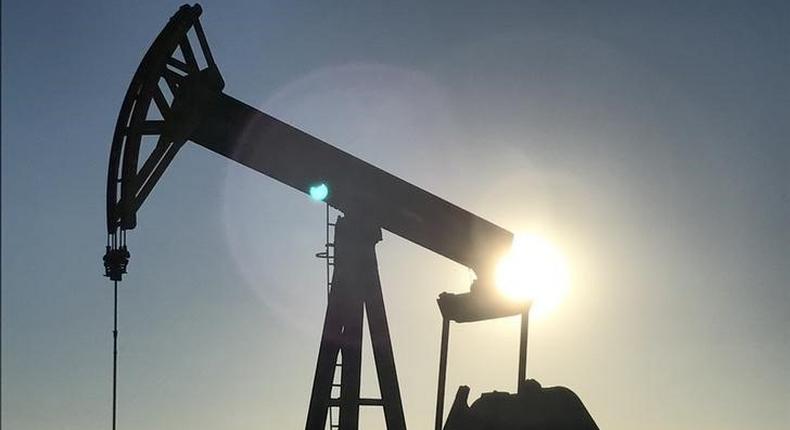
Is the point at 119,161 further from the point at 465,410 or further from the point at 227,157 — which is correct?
the point at 465,410

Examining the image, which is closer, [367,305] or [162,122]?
[162,122]

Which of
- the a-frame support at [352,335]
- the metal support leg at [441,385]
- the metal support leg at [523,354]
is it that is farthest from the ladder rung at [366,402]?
the metal support leg at [523,354]

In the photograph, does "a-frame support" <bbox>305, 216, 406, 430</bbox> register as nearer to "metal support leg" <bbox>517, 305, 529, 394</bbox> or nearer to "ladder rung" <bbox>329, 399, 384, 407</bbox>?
"ladder rung" <bbox>329, 399, 384, 407</bbox>

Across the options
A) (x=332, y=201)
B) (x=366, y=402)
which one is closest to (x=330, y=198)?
(x=332, y=201)

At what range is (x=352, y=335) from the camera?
13508 mm

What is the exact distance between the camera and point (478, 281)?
13703 millimetres

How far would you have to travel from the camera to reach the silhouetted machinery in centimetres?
1251

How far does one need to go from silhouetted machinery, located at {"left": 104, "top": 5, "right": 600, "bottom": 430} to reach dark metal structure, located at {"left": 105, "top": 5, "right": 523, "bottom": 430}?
1 centimetres

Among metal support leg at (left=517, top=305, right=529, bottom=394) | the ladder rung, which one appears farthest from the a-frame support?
metal support leg at (left=517, top=305, right=529, bottom=394)

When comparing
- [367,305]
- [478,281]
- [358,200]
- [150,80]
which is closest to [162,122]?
[150,80]

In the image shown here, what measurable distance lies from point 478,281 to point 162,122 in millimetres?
4621

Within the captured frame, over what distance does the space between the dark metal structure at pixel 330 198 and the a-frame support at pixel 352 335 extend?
1cm

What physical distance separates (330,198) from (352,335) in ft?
6.04

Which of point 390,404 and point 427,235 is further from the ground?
point 427,235
